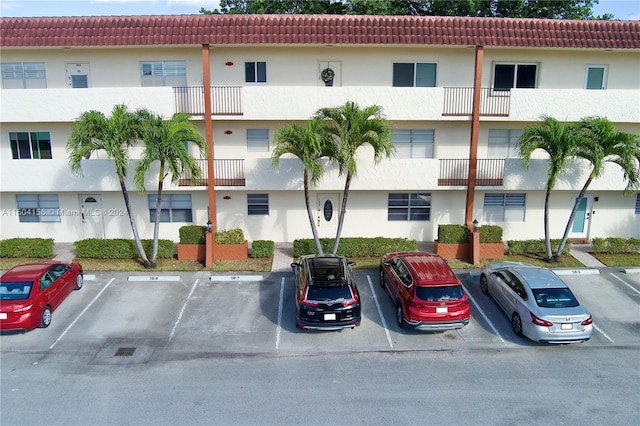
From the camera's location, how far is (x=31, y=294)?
40.5 ft

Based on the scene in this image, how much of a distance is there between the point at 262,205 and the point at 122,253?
19.5 feet

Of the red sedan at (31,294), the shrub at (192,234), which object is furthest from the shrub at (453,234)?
the red sedan at (31,294)

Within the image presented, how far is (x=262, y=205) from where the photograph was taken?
19.6 meters

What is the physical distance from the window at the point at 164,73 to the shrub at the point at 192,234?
6.10m

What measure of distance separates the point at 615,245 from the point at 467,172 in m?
6.65

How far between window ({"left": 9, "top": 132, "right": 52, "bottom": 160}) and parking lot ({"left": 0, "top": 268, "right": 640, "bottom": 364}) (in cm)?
642

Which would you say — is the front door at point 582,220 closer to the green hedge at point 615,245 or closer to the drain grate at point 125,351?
the green hedge at point 615,245

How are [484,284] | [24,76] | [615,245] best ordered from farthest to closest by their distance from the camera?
[24,76], [615,245], [484,284]

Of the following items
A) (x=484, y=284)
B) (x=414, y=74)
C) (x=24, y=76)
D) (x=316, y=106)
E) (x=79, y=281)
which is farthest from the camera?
(x=414, y=74)

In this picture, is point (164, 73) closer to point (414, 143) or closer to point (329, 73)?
point (329, 73)

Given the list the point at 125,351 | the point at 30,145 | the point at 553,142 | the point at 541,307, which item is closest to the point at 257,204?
the point at 125,351

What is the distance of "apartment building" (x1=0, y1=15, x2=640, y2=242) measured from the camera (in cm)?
1709

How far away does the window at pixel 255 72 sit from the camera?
18.7 metres

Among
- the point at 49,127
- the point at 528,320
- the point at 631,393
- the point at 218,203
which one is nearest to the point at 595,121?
the point at 528,320
